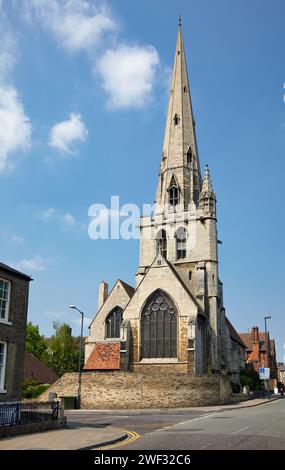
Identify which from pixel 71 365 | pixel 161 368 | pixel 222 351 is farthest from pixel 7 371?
pixel 71 365

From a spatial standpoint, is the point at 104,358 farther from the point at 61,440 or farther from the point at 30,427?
the point at 61,440

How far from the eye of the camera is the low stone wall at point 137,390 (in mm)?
33531

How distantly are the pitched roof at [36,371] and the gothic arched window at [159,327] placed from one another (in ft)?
38.3

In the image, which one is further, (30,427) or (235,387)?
(235,387)

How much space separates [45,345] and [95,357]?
22664 mm

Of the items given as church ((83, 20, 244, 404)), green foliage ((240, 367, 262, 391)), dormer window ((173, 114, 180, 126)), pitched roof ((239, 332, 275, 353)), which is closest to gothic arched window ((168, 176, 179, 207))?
church ((83, 20, 244, 404))

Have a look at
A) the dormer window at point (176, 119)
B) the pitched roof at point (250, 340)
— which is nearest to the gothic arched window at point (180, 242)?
the dormer window at point (176, 119)

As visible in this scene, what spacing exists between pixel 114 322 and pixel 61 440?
3497cm

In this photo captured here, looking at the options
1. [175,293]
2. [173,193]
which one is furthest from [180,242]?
[175,293]

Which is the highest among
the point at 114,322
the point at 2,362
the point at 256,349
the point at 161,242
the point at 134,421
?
the point at 161,242

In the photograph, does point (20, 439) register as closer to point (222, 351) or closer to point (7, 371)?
point (7, 371)

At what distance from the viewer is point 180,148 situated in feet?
177

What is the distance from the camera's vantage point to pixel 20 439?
14297mm

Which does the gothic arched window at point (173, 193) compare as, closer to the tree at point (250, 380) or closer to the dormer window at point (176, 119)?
the dormer window at point (176, 119)
